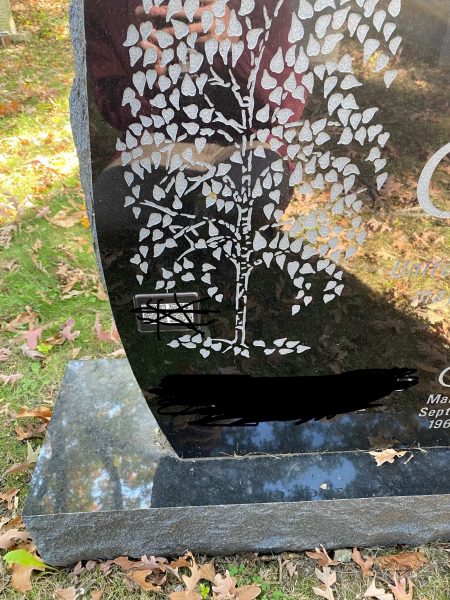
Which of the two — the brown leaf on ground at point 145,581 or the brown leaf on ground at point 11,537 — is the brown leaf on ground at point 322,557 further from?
the brown leaf on ground at point 11,537

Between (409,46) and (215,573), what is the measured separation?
208 cm

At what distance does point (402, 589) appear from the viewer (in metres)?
2.11

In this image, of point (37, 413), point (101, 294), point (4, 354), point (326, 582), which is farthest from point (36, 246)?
point (326, 582)

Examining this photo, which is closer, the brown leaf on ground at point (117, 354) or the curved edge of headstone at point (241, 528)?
the curved edge of headstone at point (241, 528)

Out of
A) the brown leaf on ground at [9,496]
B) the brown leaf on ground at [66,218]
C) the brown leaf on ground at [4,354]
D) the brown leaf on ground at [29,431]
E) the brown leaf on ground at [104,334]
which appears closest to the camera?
the brown leaf on ground at [9,496]

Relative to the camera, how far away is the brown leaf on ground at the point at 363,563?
2.19m

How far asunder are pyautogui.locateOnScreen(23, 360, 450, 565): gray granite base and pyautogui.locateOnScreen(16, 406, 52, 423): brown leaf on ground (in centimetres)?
44

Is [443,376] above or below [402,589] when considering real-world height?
above

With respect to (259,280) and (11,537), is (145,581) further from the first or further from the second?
(259,280)

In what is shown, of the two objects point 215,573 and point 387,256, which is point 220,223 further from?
point 215,573

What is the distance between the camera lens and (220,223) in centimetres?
174

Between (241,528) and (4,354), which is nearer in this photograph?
(241,528)

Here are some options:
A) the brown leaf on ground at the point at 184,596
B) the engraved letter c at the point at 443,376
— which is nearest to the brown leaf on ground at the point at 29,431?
the brown leaf on ground at the point at 184,596

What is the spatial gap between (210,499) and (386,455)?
79cm
